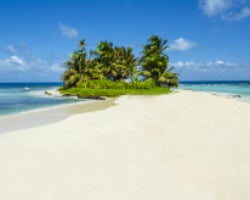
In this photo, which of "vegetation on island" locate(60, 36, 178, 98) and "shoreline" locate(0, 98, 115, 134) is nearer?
"shoreline" locate(0, 98, 115, 134)

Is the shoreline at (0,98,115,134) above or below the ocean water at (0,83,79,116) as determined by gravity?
above

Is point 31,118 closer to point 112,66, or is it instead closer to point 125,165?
point 125,165

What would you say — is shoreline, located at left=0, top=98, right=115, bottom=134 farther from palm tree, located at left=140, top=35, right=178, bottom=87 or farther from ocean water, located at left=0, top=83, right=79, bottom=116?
palm tree, located at left=140, top=35, right=178, bottom=87

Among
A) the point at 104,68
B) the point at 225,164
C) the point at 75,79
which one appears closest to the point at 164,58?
the point at 104,68

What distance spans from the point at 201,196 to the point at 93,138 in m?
5.57

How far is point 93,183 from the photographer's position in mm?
5898

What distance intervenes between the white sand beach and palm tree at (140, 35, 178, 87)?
37.7 meters

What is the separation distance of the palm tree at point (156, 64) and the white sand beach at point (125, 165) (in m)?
37.7

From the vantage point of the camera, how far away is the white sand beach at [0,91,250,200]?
549 centimetres

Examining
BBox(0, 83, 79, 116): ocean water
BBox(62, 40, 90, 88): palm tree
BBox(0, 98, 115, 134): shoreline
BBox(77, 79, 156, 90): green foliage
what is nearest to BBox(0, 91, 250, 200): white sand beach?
BBox(0, 98, 115, 134): shoreline

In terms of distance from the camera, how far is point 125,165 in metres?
7.05

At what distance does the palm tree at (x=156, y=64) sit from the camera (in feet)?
160

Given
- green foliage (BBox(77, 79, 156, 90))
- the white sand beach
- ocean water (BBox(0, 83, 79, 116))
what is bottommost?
ocean water (BBox(0, 83, 79, 116))

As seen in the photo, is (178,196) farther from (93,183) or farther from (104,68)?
(104,68)
